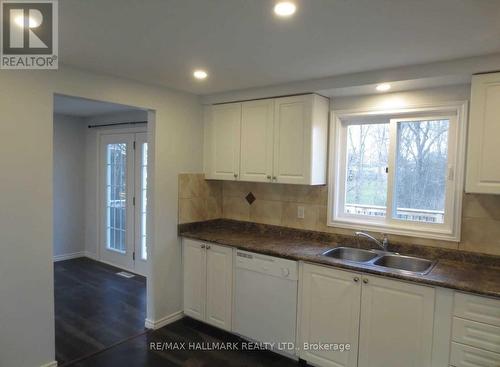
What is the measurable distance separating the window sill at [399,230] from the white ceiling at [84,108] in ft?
9.18

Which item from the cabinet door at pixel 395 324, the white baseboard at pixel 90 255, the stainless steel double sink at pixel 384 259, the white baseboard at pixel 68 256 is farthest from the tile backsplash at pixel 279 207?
the white baseboard at pixel 68 256

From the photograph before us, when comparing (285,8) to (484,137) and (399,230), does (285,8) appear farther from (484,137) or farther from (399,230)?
(399,230)

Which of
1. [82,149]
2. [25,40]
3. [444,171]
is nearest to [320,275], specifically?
[444,171]

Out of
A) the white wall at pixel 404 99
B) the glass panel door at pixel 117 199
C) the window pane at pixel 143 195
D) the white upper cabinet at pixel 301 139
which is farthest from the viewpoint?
the glass panel door at pixel 117 199

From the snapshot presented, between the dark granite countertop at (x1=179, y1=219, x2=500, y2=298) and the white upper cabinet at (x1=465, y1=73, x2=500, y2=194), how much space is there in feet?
1.86

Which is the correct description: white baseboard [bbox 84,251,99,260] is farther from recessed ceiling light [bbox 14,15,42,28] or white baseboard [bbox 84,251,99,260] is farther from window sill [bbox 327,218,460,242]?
recessed ceiling light [bbox 14,15,42,28]

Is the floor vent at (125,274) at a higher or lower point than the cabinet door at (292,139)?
lower

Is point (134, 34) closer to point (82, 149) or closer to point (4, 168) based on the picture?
point (4, 168)

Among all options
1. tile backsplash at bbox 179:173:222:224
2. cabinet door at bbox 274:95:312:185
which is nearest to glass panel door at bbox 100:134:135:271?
tile backsplash at bbox 179:173:222:224

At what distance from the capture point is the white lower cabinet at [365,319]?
2.20 m

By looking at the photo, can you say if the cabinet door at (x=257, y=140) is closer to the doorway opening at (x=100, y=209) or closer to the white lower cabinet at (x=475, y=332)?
the doorway opening at (x=100, y=209)

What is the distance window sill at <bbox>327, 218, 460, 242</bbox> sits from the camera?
2.65 m

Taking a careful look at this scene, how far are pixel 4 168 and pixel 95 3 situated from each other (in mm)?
1356

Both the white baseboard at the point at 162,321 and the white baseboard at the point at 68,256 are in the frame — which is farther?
the white baseboard at the point at 68,256
